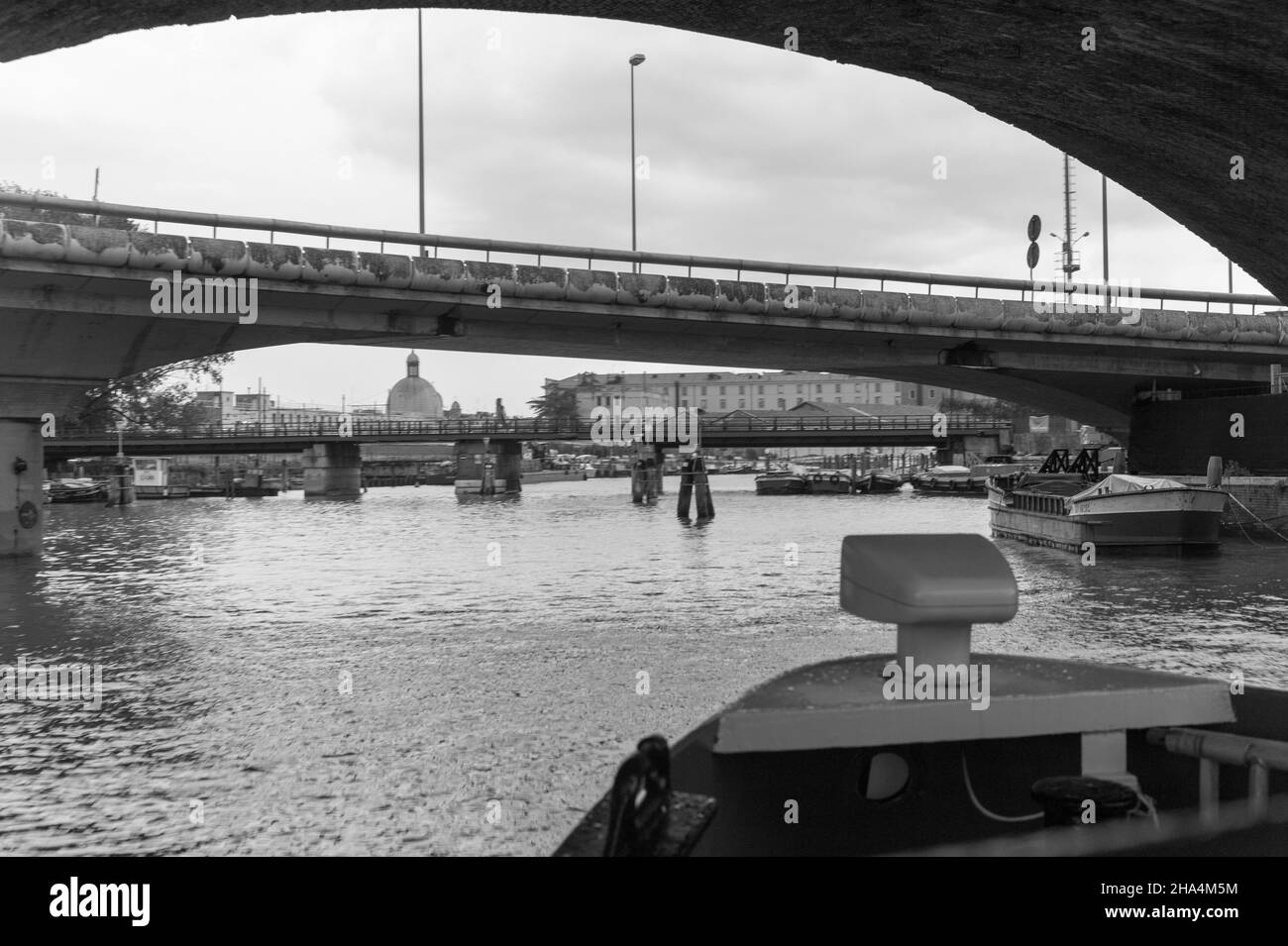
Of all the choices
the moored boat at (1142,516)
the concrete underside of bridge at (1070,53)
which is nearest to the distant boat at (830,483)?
the moored boat at (1142,516)

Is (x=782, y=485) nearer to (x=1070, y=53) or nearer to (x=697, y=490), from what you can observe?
(x=697, y=490)

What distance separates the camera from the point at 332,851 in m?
9.15

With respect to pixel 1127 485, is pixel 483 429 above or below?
above

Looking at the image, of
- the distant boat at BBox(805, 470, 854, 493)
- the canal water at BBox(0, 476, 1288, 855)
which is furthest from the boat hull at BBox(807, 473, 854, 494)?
the canal water at BBox(0, 476, 1288, 855)

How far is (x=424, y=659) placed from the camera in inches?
721

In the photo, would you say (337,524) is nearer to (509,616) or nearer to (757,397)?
(509,616)

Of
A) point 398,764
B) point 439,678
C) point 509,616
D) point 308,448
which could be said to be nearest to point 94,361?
point 509,616

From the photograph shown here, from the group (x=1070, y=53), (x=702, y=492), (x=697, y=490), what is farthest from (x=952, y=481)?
(x=1070, y=53)

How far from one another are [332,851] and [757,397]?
631 ft

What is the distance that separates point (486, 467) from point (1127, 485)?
235 ft

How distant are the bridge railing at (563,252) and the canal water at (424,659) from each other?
27.7 ft

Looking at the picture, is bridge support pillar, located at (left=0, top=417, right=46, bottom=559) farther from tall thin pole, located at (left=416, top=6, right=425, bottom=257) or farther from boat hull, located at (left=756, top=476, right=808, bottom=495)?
boat hull, located at (left=756, top=476, right=808, bottom=495)

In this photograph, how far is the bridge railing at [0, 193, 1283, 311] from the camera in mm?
23531
